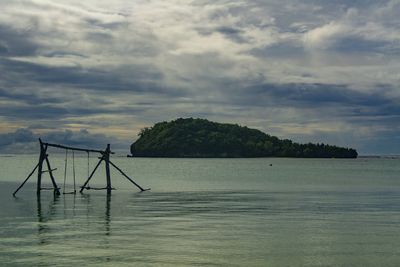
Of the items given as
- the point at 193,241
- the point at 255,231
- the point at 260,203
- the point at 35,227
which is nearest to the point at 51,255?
the point at 193,241

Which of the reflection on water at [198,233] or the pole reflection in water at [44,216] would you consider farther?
the pole reflection in water at [44,216]

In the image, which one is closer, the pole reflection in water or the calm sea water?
the calm sea water

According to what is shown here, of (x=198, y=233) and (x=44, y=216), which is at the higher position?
(x=44, y=216)

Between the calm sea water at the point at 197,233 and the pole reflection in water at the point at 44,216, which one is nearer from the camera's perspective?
the calm sea water at the point at 197,233

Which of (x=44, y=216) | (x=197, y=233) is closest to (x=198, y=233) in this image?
(x=197, y=233)

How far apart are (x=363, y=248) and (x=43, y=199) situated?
36.4 meters

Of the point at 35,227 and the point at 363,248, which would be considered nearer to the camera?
the point at 363,248

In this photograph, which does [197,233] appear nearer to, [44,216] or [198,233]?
[198,233]

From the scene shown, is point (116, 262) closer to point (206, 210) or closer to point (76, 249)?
point (76, 249)

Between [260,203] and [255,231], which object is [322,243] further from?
[260,203]

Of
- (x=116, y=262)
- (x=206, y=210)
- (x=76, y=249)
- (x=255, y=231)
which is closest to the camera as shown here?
(x=116, y=262)

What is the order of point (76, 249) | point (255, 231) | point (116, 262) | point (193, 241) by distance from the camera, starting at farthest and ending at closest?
point (255, 231), point (193, 241), point (76, 249), point (116, 262)

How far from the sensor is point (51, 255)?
2711 centimetres

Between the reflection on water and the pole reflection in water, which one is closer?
the reflection on water
